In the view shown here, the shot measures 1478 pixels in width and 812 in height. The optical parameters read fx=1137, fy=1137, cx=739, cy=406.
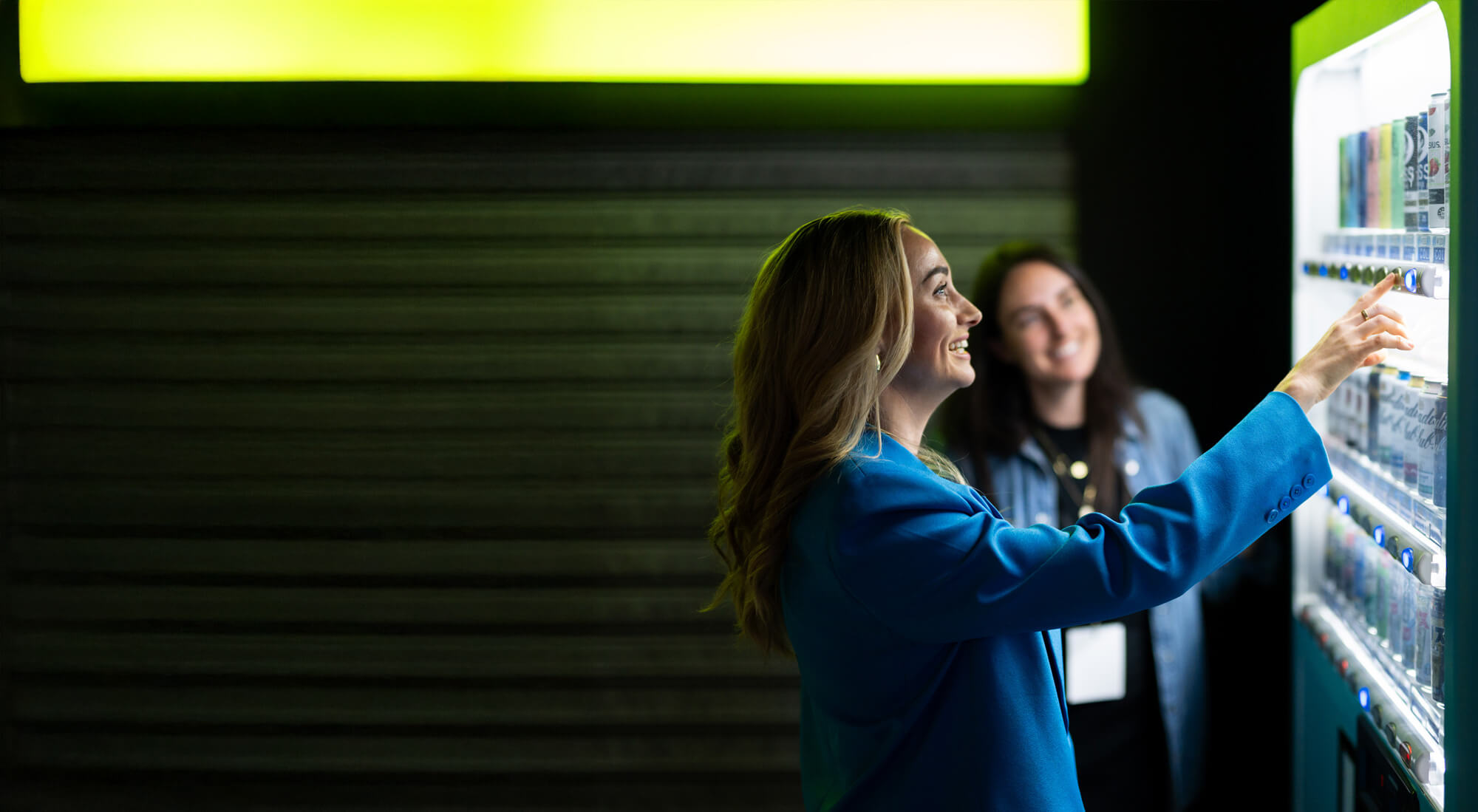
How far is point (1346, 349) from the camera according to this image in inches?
71.6

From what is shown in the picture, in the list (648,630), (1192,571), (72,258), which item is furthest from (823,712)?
(72,258)

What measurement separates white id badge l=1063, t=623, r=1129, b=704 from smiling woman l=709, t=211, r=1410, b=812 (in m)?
1.04

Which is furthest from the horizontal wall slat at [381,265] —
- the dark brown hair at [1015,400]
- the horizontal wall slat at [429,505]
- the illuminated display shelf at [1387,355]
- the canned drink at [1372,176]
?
the canned drink at [1372,176]

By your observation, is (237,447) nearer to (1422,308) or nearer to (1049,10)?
(1049,10)

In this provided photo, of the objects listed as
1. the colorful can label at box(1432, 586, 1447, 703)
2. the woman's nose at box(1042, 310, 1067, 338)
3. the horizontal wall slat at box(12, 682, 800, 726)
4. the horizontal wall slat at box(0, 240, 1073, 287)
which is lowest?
the horizontal wall slat at box(12, 682, 800, 726)

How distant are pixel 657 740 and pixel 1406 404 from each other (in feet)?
7.83

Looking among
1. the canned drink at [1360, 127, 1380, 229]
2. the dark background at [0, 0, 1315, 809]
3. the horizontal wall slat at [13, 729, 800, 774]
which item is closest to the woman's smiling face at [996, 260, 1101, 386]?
the dark background at [0, 0, 1315, 809]

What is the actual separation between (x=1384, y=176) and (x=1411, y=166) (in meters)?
0.23

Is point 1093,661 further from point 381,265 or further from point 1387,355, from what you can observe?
point 381,265

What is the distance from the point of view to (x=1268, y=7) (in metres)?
3.43

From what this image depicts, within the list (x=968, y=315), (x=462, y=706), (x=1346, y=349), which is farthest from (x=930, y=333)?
(x=462, y=706)

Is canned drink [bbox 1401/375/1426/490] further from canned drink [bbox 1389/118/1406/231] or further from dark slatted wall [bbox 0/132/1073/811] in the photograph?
dark slatted wall [bbox 0/132/1073/811]

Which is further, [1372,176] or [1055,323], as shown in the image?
[1055,323]

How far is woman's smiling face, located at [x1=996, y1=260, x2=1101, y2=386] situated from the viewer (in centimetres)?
304
